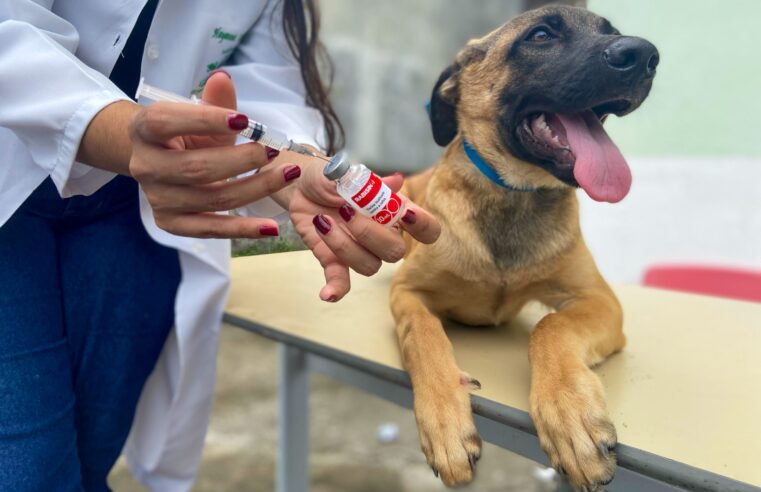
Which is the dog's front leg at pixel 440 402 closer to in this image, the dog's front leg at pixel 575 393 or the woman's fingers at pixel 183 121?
the dog's front leg at pixel 575 393

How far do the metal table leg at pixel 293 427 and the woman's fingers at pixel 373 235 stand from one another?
3.14ft

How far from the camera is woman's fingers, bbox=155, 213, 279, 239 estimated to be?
1.94 feet

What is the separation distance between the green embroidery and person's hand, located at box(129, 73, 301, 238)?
332mm

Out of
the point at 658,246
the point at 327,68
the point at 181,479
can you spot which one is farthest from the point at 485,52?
the point at 658,246

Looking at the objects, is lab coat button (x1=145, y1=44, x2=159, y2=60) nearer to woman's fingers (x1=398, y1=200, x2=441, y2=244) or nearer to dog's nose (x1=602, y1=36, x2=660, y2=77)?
woman's fingers (x1=398, y1=200, x2=441, y2=244)

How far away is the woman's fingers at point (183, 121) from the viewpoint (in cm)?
51

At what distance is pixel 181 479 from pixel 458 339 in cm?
69

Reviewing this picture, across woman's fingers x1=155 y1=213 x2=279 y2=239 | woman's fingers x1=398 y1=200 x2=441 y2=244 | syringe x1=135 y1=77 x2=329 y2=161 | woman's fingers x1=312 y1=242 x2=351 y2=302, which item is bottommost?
woman's fingers x1=312 y1=242 x2=351 y2=302

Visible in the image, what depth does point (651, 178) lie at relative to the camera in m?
1.43

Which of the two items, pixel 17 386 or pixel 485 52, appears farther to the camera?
pixel 485 52

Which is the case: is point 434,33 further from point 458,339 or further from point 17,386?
point 17,386

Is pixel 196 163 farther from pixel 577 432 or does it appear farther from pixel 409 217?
pixel 577 432

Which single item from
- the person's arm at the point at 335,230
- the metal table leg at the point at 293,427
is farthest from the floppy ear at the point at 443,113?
the metal table leg at the point at 293,427

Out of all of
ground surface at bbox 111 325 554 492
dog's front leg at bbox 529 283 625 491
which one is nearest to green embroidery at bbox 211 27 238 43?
dog's front leg at bbox 529 283 625 491
